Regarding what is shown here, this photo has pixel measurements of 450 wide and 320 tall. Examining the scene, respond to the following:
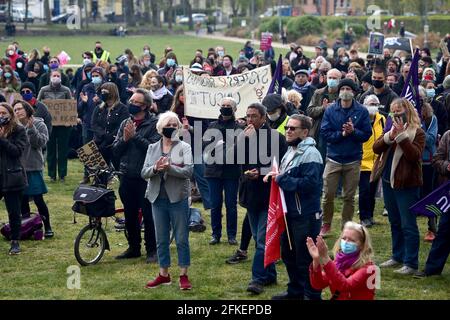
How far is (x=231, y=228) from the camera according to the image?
1307cm

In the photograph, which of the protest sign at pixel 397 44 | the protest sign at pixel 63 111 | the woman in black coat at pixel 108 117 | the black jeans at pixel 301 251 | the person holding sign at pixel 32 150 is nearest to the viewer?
the black jeans at pixel 301 251

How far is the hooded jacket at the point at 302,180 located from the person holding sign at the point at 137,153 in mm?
2300

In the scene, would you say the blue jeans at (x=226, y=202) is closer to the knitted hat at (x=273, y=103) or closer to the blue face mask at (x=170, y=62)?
the knitted hat at (x=273, y=103)

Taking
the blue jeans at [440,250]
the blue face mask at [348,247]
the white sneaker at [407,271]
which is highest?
the blue face mask at [348,247]

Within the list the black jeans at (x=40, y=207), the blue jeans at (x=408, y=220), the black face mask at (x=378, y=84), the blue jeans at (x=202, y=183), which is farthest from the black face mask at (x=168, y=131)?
the black face mask at (x=378, y=84)

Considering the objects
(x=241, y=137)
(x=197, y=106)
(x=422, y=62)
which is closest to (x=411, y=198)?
(x=241, y=137)

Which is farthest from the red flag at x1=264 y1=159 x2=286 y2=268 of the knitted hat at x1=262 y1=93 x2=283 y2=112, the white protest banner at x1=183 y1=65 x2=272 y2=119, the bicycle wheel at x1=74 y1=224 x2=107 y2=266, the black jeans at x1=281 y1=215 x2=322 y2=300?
the white protest banner at x1=183 y1=65 x2=272 y2=119

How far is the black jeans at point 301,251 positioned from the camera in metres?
9.86

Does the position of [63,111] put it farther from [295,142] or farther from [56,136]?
[295,142]

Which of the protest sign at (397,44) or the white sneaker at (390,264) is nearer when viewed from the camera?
the white sneaker at (390,264)

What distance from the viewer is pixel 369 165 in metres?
14.0

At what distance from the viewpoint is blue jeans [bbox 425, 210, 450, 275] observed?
36.4 ft

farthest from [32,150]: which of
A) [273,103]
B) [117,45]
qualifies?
[117,45]

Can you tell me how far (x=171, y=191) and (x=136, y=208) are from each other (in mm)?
1637
